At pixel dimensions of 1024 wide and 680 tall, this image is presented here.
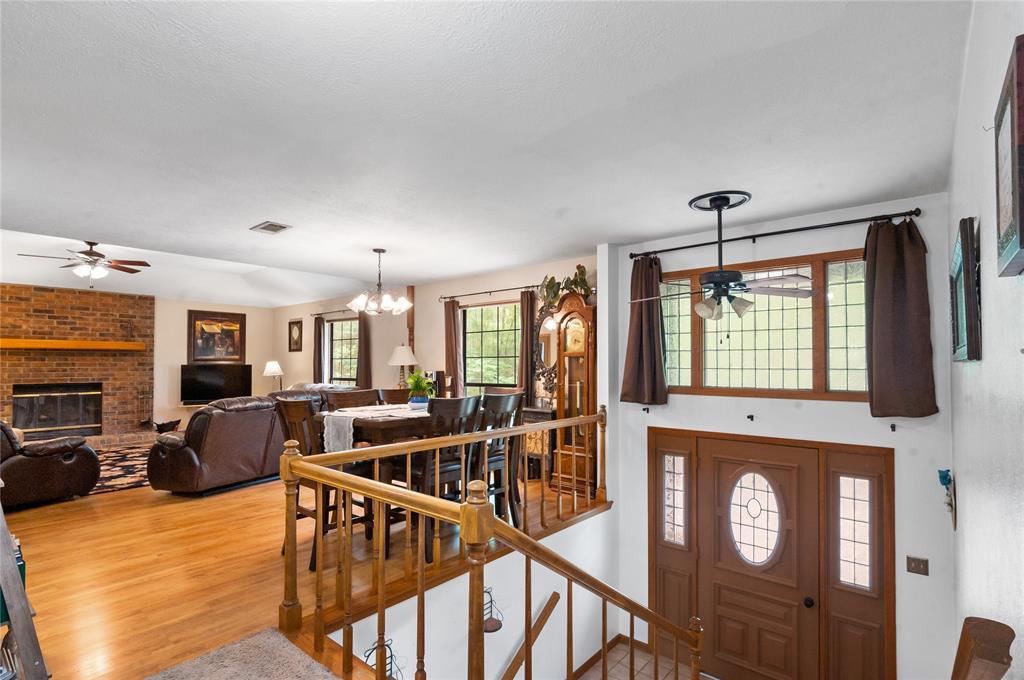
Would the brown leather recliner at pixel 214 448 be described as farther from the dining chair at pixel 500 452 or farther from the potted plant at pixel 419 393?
the dining chair at pixel 500 452

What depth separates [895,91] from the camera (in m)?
2.14

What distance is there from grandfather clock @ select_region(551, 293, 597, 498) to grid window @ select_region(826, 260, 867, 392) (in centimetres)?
198

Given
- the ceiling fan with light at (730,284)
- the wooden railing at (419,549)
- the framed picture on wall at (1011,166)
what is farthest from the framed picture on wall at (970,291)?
the wooden railing at (419,549)

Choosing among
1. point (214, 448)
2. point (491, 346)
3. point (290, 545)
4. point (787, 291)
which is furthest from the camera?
point (491, 346)

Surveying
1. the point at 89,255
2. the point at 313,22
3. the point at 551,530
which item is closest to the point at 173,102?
the point at 313,22

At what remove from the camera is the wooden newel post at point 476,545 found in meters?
1.62

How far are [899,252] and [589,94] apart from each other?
104 inches

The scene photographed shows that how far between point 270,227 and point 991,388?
170 inches

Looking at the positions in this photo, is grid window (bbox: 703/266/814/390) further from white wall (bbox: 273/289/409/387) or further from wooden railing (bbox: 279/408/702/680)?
white wall (bbox: 273/289/409/387)

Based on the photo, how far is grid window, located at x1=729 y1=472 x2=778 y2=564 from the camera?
422 cm

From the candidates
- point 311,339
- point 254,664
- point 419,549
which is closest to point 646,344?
point 419,549

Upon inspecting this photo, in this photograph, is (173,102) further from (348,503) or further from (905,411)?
(905,411)

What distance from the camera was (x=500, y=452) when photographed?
4289 millimetres

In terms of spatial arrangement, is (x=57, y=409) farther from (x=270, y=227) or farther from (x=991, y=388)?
(x=991, y=388)
